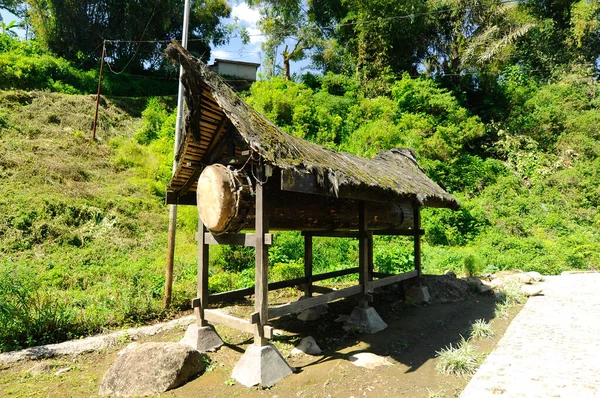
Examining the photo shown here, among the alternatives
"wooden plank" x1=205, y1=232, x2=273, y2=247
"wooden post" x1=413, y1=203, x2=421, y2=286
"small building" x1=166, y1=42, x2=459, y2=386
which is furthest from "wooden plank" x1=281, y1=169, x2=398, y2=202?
"wooden post" x1=413, y1=203, x2=421, y2=286

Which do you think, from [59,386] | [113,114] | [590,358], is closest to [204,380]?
[59,386]

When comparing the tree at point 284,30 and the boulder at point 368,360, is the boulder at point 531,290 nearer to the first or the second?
the boulder at point 368,360

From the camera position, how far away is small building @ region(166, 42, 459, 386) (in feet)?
13.5

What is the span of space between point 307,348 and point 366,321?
4.69 ft

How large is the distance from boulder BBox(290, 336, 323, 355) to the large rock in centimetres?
146

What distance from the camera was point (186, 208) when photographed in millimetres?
12680

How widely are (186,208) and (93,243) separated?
319 cm

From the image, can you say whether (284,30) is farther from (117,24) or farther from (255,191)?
(255,191)

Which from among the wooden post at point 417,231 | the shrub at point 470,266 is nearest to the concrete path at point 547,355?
the shrub at point 470,266

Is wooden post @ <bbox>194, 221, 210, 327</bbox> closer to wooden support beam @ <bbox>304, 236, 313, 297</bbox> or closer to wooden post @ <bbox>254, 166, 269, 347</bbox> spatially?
wooden post @ <bbox>254, 166, 269, 347</bbox>

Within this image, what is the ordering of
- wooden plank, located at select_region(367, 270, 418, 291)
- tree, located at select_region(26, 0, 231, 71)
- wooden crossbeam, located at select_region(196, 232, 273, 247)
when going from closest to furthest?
wooden crossbeam, located at select_region(196, 232, 273, 247) < wooden plank, located at select_region(367, 270, 418, 291) < tree, located at select_region(26, 0, 231, 71)

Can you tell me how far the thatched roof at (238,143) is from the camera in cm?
408

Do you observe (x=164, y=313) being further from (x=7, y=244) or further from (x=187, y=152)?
(x=7, y=244)

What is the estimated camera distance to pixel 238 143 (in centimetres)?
483
